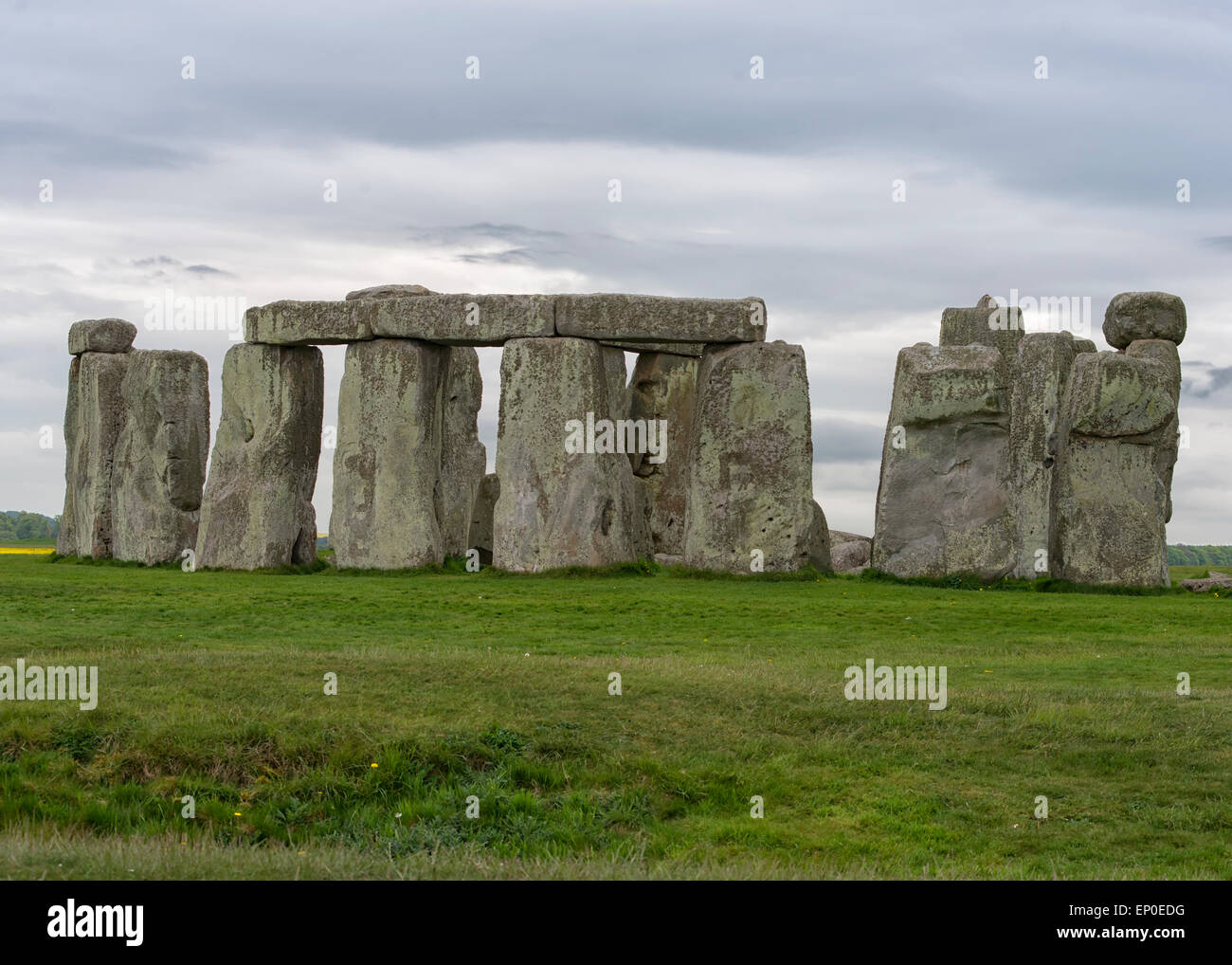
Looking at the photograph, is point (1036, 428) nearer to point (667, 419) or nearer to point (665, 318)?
point (665, 318)

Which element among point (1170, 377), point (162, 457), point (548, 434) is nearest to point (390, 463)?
point (548, 434)

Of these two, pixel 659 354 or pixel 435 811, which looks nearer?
pixel 435 811

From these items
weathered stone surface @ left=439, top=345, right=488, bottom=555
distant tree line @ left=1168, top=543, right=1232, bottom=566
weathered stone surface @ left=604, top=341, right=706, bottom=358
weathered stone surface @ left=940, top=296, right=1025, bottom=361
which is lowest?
distant tree line @ left=1168, top=543, right=1232, bottom=566

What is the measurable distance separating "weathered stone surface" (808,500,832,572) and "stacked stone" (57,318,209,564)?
11.1m

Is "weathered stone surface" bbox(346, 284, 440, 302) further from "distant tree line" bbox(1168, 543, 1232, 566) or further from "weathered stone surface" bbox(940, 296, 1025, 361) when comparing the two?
"distant tree line" bbox(1168, 543, 1232, 566)

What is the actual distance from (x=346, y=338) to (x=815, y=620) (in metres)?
9.99

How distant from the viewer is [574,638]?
16.7m

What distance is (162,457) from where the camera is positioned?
27812 mm

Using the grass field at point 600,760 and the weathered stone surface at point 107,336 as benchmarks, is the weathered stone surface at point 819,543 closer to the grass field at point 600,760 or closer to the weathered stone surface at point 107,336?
the grass field at point 600,760

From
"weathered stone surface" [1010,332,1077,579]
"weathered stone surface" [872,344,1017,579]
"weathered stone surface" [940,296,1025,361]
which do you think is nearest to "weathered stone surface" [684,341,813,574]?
"weathered stone surface" [872,344,1017,579]

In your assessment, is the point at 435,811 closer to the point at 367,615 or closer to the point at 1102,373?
the point at 367,615

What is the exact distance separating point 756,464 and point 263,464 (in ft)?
26.3

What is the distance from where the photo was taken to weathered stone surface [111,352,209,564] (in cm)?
2767
